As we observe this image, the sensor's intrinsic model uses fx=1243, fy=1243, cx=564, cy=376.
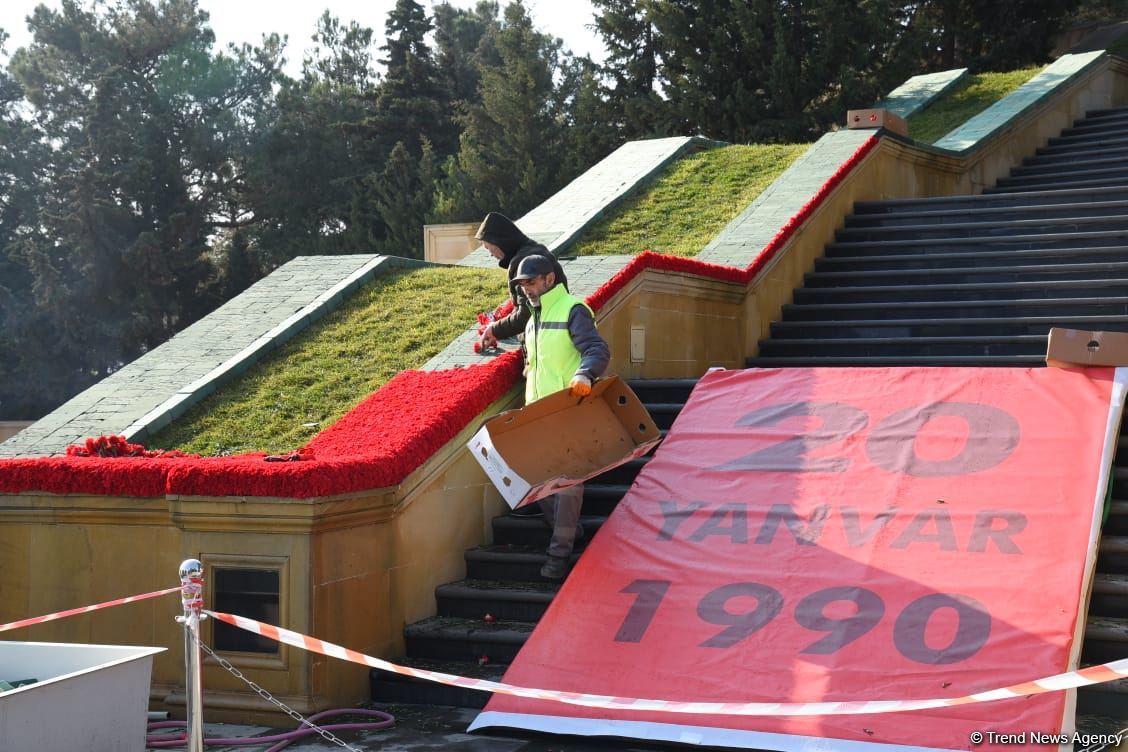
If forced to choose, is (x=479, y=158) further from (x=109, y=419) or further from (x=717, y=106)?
→ (x=109, y=419)

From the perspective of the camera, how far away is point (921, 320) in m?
10.1

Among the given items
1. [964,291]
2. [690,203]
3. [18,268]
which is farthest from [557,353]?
[18,268]

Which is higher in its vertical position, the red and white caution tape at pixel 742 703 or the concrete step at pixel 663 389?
the concrete step at pixel 663 389

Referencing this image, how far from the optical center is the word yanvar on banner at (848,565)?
5121mm

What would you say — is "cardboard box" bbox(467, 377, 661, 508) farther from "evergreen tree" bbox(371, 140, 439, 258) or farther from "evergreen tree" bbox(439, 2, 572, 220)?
"evergreen tree" bbox(371, 140, 439, 258)

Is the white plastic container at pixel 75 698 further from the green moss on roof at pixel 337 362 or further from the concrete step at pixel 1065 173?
the concrete step at pixel 1065 173

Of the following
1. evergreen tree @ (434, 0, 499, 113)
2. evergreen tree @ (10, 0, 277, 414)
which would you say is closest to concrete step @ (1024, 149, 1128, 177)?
evergreen tree @ (434, 0, 499, 113)

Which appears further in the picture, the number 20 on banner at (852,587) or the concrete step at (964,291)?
the concrete step at (964,291)

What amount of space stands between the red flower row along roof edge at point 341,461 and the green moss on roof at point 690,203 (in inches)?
142

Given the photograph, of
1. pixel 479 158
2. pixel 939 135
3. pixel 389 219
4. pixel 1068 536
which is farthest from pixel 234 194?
pixel 1068 536

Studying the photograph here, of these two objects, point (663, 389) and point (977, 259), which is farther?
point (977, 259)

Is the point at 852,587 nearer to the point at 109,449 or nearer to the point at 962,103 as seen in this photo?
the point at 109,449

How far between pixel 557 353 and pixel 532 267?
0.50 m

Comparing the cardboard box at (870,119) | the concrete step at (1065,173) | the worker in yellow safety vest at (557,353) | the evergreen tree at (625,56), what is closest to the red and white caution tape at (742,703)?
the worker in yellow safety vest at (557,353)
